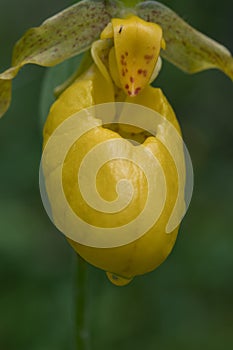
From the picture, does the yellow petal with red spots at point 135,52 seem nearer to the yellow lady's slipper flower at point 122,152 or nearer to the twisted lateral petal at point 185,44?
the yellow lady's slipper flower at point 122,152

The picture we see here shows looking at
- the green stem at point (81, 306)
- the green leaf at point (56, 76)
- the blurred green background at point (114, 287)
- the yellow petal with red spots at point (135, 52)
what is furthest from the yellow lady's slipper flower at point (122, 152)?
the blurred green background at point (114, 287)

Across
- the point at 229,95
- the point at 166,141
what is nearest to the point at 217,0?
the point at 229,95

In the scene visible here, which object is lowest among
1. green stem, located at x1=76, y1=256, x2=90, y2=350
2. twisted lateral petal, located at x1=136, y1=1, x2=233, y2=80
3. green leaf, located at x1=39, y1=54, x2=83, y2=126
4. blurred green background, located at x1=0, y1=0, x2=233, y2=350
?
blurred green background, located at x1=0, y1=0, x2=233, y2=350

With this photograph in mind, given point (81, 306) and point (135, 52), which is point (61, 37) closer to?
point (135, 52)

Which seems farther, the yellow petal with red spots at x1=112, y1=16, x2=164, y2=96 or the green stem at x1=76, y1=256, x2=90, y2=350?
the green stem at x1=76, y1=256, x2=90, y2=350

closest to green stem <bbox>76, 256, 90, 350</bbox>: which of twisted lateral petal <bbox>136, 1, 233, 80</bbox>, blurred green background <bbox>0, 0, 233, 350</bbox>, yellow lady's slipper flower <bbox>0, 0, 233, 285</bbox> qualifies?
yellow lady's slipper flower <bbox>0, 0, 233, 285</bbox>

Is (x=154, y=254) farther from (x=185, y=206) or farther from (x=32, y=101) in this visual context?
(x=32, y=101)

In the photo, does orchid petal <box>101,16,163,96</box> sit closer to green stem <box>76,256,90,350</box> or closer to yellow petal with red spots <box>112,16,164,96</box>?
yellow petal with red spots <box>112,16,164,96</box>
